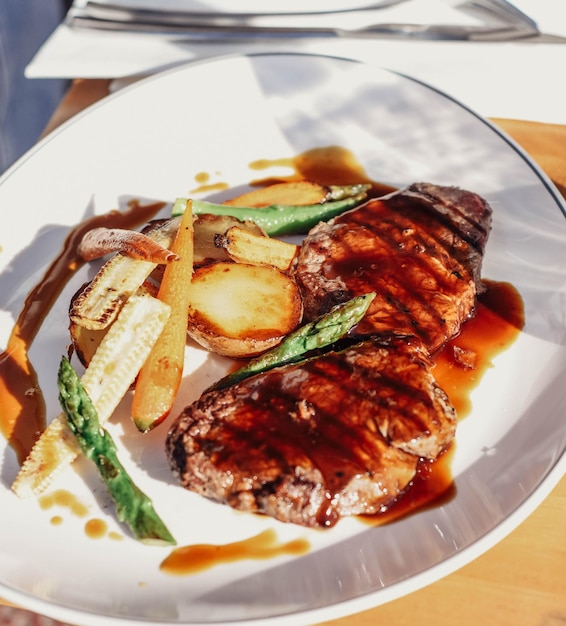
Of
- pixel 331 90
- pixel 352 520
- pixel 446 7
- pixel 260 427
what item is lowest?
pixel 352 520

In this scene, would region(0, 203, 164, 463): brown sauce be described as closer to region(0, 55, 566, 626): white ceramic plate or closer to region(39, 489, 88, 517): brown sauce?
region(0, 55, 566, 626): white ceramic plate

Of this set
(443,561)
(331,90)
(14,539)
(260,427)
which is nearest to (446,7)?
(331,90)

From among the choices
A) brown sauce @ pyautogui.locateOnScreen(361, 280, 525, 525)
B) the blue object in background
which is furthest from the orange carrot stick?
the blue object in background

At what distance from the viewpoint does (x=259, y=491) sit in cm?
240

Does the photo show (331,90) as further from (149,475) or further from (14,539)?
(14,539)

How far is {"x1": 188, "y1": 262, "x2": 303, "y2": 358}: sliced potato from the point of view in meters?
3.01

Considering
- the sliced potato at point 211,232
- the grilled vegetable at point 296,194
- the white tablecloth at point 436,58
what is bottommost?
the sliced potato at point 211,232

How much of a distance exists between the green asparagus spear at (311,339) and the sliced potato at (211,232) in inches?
26.3

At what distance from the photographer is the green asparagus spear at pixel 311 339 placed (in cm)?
292

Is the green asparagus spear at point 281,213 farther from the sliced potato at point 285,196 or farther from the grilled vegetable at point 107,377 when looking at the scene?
the grilled vegetable at point 107,377

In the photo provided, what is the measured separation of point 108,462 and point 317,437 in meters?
0.82

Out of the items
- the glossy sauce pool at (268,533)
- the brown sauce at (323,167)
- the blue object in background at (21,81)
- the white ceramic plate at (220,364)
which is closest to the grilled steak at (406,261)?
the glossy sauce pool at (268,533)

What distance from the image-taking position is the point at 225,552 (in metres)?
2.45

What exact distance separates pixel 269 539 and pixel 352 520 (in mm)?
319
